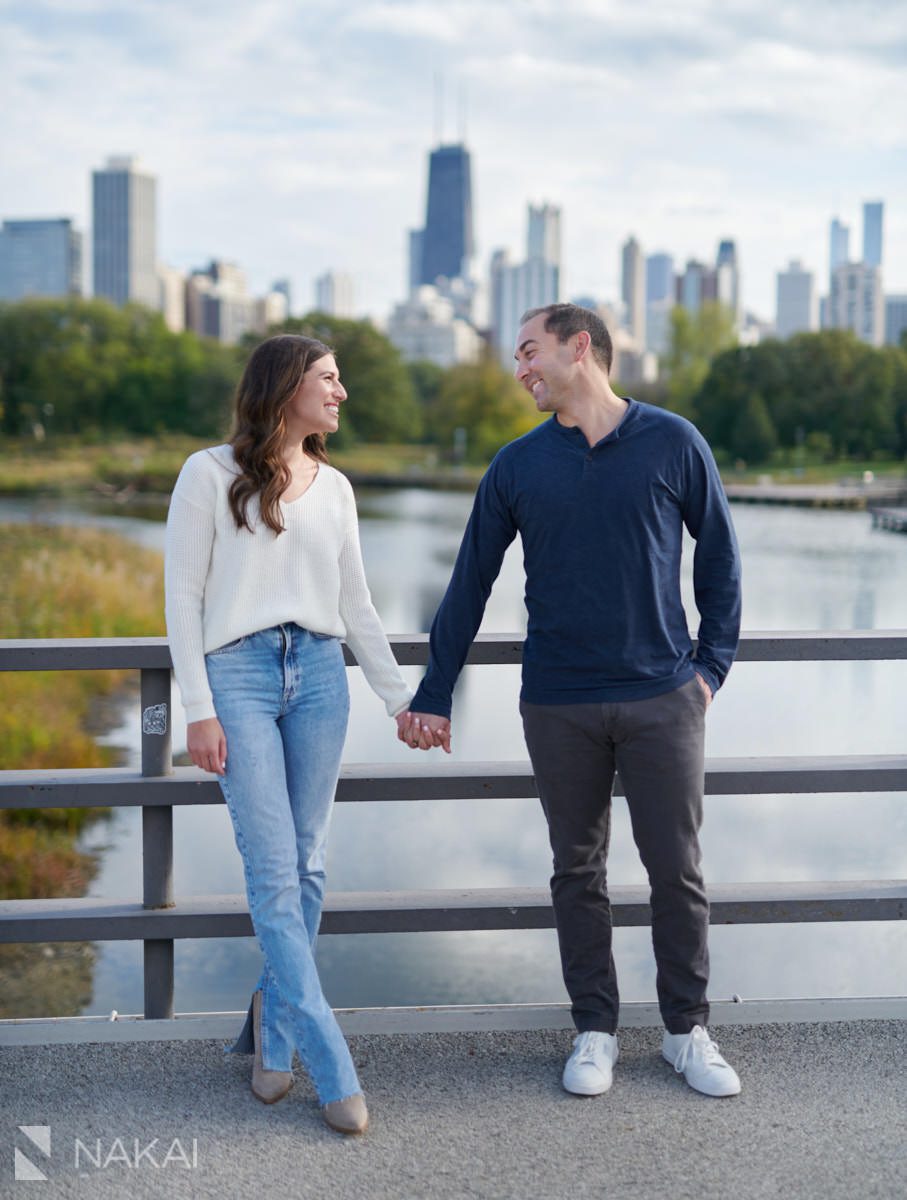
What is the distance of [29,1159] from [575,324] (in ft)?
6.62

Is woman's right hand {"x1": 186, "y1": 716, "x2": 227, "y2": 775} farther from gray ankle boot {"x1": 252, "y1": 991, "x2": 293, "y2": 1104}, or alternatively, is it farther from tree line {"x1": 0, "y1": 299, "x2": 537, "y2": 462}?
tree line {"x1": 0, "y1": 299, "x2": 537, "y2": 462}

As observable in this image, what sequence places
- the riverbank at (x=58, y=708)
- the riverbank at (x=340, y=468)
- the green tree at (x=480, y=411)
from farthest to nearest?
1. the green tree at (x=480, y=411)
2. the riverbank at (x=340, y=468)
3. the riverbank at (x=58, y=708)

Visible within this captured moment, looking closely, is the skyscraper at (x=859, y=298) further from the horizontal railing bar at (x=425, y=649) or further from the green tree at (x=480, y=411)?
the horizontal railing bar at (x=425, y=649)

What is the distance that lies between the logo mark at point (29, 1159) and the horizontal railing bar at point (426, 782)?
2.33 ft

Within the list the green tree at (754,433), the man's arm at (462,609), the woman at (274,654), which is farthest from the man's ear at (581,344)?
the green tree at (754,433)

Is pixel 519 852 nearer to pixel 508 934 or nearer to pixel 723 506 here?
pixel 508 934

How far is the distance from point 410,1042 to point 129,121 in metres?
157

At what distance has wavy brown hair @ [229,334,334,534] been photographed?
2818 millimetres

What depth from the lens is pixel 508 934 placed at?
456 inches

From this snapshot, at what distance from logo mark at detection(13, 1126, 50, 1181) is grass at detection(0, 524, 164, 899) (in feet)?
24.6

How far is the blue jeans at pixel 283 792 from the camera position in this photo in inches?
111

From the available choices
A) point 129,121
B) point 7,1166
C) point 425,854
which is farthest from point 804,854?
point 129,121

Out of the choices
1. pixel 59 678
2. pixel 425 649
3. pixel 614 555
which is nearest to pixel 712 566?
pixel 614 555

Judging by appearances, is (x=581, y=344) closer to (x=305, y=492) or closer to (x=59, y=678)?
(x=305, y=492)
